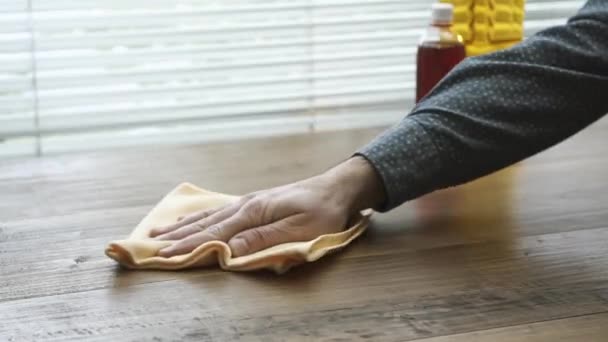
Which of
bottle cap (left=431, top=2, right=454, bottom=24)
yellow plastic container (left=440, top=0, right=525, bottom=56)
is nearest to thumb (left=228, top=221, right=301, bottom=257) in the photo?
bottle cap (left=431, top=2, right=454, bottom=24)

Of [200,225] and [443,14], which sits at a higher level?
[443,14]

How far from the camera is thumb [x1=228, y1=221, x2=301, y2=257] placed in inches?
41.7

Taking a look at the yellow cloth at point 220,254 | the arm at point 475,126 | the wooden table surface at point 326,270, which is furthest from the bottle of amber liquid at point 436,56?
the yellow cloth at point 220,254

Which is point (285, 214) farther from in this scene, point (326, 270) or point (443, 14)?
point (443, 14)

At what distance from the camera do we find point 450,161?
1145mm

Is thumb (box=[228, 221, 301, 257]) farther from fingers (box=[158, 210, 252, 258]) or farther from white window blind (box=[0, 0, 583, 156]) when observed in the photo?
white window blind (box=[0, 0, 583, 156])

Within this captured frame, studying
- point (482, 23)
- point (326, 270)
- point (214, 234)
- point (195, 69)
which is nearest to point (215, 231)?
point (214, 234)

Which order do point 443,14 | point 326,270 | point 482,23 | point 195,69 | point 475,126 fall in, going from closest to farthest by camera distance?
1. point 326,270
2. point 475,126
3. point 443,14
4. point 482,23
5. point 195,69

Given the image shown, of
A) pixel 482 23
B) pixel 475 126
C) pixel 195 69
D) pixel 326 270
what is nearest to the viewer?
pixel 326 270

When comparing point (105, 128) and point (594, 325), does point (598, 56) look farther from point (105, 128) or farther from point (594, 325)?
point (105, 128)

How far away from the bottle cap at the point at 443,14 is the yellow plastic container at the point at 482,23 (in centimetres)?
12

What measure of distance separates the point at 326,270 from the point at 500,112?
273 millimetres

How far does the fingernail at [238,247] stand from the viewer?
3.46ft

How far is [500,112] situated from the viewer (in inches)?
45.1
